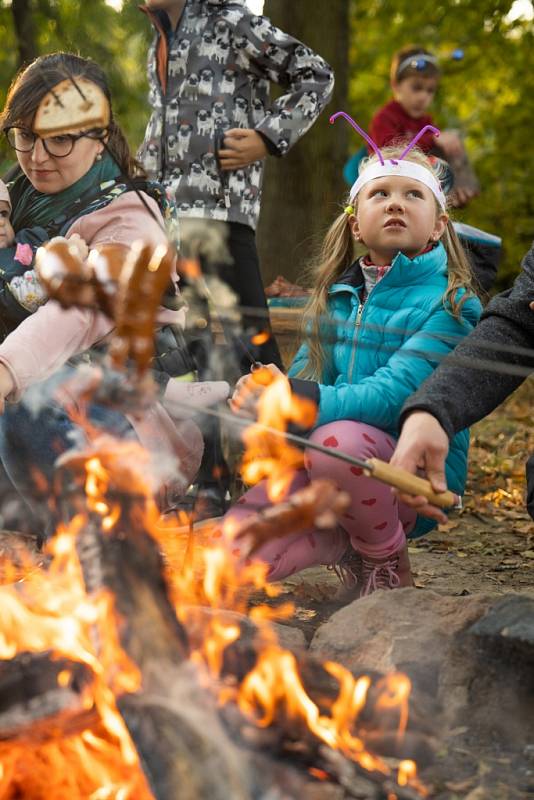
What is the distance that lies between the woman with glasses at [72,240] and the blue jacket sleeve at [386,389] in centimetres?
36

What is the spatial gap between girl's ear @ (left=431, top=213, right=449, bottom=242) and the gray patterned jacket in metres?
1.30

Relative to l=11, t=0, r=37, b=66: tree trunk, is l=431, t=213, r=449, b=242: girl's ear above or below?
below

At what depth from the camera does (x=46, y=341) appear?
123 inches

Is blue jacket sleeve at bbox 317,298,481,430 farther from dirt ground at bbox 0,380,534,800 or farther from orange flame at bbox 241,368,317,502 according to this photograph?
dirt ground at bbox 0,380,534,800

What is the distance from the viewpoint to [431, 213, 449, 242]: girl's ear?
3.64 m

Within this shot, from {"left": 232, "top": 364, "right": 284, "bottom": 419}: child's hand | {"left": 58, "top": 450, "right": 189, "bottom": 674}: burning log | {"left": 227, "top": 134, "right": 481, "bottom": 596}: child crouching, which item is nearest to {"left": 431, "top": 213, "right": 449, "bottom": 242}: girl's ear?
{"left": 227, "top": 134, "right": 481, "bottom": 596}: child crouching

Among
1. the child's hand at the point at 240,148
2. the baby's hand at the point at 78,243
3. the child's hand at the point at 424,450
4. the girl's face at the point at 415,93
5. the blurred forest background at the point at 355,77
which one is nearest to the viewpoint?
the child's hand at the point at 424,450

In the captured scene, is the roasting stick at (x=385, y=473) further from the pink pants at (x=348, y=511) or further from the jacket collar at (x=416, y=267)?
the jacket collar at (x=416, y=267)

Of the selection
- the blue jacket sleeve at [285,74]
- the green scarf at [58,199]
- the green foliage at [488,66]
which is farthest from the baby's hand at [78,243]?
the green foliage at [488,66]

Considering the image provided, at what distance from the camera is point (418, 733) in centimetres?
238

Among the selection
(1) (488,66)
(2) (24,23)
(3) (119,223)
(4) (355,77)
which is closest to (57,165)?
(3) (119,223)

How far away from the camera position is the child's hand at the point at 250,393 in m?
2.84

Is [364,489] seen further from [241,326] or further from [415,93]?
[415,93]

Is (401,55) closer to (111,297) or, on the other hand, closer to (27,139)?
(27,139)
